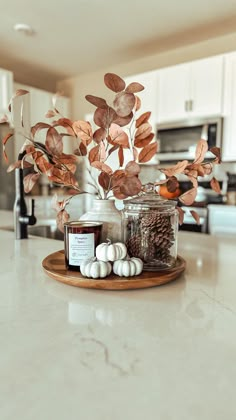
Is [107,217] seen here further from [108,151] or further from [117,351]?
[117,351]

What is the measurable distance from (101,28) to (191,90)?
1015mm

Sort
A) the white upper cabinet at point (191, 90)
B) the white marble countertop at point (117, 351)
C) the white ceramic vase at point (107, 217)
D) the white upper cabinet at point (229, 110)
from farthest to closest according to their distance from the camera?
the white upper cabinet at point (191, 90) → the white upper cabinet at point (229, 110) → the white ceramic vase at point (107, 217) → the white marble countertop at point (117, 351)

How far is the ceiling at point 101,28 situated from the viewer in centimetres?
242

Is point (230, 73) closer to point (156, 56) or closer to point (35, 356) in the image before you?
point (156, 56)

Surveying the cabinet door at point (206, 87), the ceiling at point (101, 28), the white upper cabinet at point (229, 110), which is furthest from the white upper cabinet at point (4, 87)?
the white upper cabinet at point (229, 110)

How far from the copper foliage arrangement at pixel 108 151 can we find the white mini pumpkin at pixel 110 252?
0.13m

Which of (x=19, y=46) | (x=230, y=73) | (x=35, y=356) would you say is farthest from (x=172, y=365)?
(x=19, y=46)

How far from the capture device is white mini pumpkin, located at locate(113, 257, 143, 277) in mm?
660

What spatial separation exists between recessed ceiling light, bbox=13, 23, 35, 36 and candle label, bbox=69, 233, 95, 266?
2.74 metres

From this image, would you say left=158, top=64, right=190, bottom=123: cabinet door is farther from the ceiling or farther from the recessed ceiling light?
the recessed ceiling light

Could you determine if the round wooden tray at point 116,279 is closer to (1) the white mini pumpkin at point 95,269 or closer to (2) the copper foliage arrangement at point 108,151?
(1) the white mini pumpkin at point 95,269

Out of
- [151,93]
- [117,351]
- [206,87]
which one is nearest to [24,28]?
[151,93]

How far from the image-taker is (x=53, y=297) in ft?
2.01

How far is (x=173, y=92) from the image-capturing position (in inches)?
121
